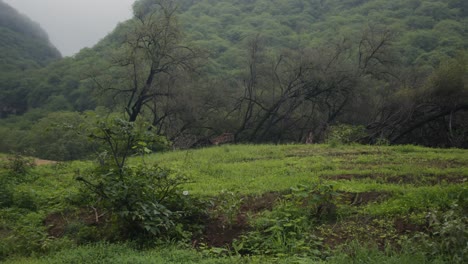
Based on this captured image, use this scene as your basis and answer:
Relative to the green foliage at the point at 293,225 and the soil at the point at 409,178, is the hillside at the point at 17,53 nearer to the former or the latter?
the soil at the point at 409,178

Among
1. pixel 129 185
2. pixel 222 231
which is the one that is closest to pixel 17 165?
pixel 129 185

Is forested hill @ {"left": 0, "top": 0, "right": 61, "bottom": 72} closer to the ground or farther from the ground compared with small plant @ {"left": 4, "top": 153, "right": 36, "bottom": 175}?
farther from the ground

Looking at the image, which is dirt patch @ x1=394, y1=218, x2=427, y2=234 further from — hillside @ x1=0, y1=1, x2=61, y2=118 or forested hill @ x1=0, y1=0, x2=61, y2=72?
forested hill @ x1=0, y1=0, x2=61, y2=72

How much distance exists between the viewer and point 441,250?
483 cm

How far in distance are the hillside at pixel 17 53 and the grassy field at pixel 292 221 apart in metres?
44.9

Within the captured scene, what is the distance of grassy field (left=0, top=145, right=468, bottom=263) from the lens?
5.05 m

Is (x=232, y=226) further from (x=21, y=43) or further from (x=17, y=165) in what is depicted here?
(x=21, y=43)

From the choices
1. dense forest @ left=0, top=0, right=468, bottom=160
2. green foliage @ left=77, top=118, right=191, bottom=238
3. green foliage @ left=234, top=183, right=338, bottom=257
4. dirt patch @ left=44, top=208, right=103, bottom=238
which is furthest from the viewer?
dense forest @ left=0, top=0, right=468, bottom=160

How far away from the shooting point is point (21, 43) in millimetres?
65625

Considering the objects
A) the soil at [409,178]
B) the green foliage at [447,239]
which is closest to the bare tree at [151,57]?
the soil at [409,178]

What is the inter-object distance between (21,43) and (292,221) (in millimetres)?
71455

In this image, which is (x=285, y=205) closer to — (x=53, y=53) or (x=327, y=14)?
(x=327, y=14)

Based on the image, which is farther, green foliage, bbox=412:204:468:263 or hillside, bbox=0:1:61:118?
hillside, bbox=0:1:61:118

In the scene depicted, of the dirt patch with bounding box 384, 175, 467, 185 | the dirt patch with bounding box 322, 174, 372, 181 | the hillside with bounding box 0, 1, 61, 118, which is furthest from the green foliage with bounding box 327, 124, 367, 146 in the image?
the hillside with bounding box 0, 1, 61, 118
